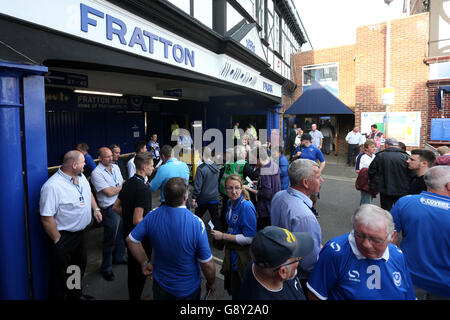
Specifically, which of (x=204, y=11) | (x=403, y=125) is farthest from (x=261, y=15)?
(x=403, y=125)

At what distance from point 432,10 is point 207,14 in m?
10.5

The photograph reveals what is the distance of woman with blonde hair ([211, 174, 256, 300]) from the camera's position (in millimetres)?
2740

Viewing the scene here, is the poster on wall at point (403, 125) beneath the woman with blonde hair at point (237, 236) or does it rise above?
above

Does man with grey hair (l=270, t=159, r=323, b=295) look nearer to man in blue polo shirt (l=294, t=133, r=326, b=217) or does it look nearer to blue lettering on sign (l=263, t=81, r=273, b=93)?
man in blue polo shirt (l=294, t=133, r=326, b=217)

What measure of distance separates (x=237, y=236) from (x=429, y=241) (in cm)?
171

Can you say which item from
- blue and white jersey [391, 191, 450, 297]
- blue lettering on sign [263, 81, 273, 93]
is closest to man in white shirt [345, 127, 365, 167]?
blue lettering on sign [263, 81, 273, 93]

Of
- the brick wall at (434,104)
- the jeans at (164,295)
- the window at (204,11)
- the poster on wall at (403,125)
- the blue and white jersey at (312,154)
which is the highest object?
the window at (204,11)

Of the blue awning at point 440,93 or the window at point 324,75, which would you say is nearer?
the blue awning at point 440,93

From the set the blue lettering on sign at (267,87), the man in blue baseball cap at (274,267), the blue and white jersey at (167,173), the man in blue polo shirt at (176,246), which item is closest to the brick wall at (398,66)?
the blue lettering on sign at (267,87)

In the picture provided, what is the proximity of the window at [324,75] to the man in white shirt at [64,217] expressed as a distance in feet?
53.3

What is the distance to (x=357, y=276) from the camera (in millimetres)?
1716

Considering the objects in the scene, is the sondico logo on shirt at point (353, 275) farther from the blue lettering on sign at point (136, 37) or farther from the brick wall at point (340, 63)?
the brick wall at point (340, 63)

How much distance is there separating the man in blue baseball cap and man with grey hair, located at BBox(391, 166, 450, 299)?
1.41 meters

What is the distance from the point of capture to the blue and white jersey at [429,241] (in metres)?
2.23
